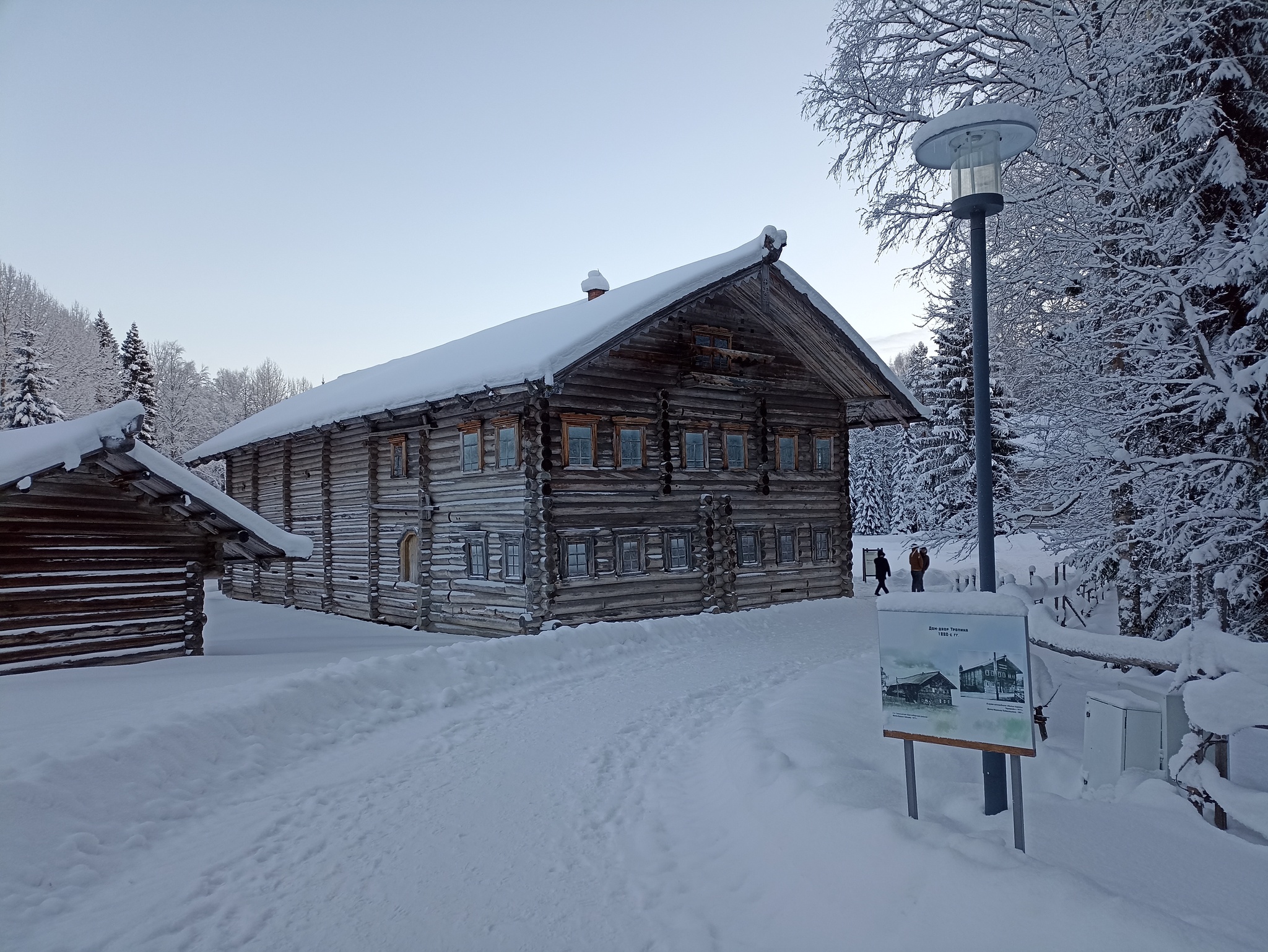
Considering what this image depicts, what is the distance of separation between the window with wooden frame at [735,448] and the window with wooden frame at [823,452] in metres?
3.04

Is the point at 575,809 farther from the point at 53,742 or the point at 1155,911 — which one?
the point at 53,742

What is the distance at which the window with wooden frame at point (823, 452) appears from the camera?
2339cm

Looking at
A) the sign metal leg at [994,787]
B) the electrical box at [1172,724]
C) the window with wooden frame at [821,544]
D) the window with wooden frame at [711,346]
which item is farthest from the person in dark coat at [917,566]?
the sign metal leg at [994,787]

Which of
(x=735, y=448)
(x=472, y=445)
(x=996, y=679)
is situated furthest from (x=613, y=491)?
(x=996, y=679)

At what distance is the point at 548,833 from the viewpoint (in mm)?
5941

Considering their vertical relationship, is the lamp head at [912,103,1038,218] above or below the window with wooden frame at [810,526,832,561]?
above

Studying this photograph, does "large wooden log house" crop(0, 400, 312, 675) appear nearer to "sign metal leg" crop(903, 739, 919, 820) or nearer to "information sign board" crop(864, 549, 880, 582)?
"sign metal leg" crop(903, 739, 919, 820)

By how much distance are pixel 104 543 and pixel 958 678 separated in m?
12.9

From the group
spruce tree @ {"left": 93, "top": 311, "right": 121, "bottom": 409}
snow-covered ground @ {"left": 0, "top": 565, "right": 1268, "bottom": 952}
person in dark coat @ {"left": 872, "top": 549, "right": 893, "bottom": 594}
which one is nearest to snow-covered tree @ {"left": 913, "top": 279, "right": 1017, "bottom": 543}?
person in dark coat @ {"left": 872, "top": 549, "right": 893, "bottom": 594}

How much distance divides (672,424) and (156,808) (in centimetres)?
1500

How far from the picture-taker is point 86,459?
451 inches

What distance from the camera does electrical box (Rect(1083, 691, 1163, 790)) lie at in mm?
6930

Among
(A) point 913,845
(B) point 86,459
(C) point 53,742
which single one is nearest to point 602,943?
(A) point 913,845

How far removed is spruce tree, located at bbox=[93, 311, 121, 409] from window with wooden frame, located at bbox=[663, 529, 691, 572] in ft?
155
